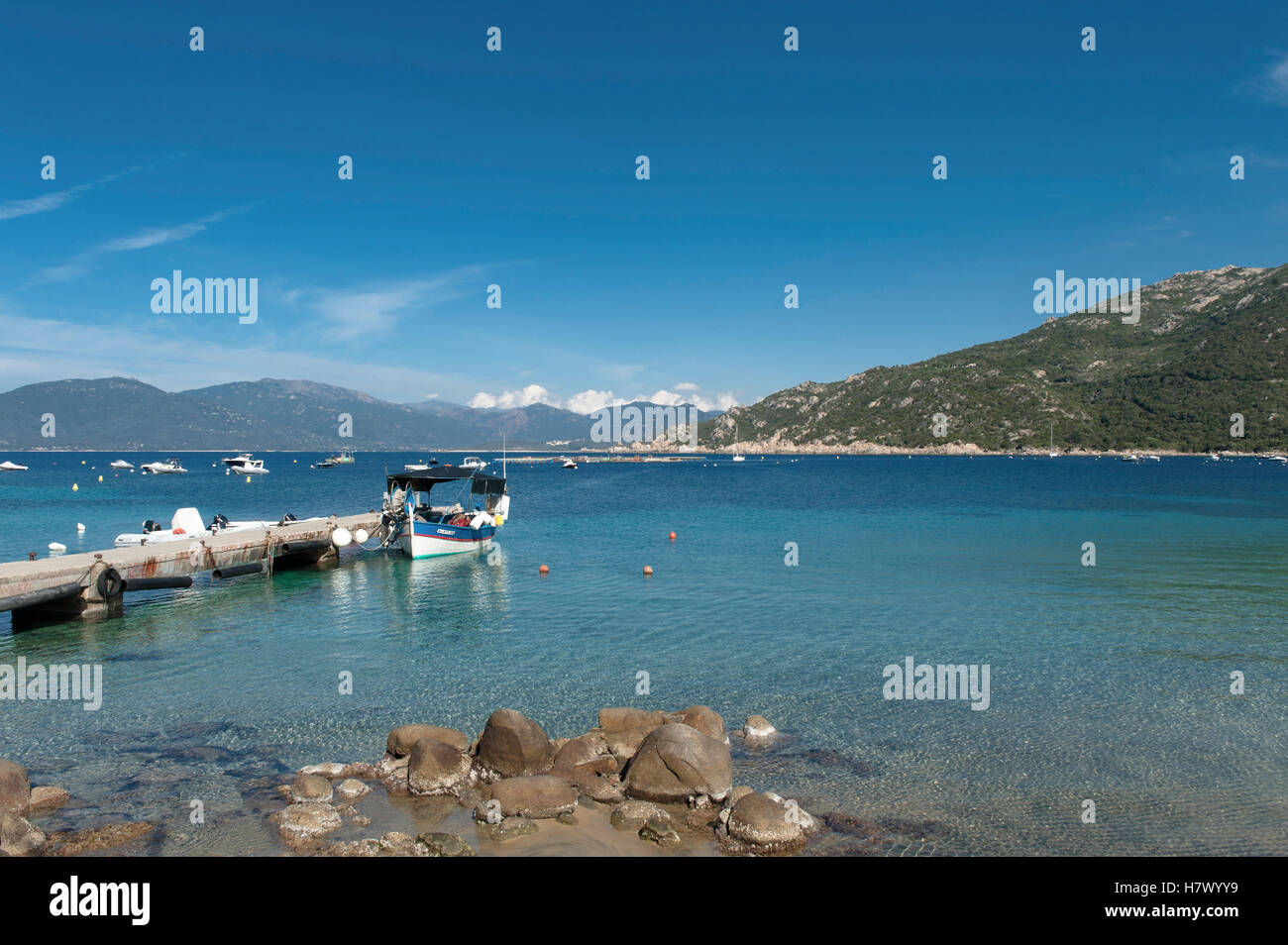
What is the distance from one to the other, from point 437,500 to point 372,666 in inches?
2662

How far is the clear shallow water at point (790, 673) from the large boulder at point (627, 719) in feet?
3.66

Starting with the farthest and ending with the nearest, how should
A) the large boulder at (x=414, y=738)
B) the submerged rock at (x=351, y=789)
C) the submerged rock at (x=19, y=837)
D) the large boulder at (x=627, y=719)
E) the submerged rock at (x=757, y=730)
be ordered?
the submerged rock at (x=757, y=730) < the large boulder at (x=627, y=719) < the large boulder at (x=414, y=738) < the submerged rock at (x=351, y=789) < the submerged rock at (x=19, y=837)

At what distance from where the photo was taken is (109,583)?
25078mm

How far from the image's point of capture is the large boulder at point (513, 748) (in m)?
11.9

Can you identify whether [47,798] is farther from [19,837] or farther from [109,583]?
[109,583]

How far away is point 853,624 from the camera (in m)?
23.0

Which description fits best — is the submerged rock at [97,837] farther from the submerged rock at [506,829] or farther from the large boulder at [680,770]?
the large boulder at [680,770]

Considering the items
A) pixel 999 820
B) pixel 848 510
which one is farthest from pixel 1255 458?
pixel 999 820

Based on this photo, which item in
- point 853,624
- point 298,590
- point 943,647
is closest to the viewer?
point 943,647

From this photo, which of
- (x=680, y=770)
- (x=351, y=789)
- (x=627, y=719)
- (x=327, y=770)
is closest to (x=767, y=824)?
(x=680, y=770)

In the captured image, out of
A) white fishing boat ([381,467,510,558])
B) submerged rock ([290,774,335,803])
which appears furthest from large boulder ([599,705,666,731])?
white fishing boat ([381,467,510,558])

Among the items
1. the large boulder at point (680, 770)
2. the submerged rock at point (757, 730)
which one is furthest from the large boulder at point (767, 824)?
the submerged rock at point (757, 730)

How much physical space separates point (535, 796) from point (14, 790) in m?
7.68
